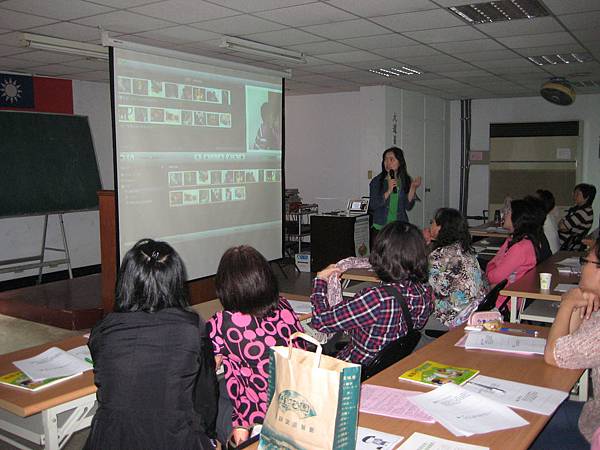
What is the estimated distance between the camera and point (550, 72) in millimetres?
7348

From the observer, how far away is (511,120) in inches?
402

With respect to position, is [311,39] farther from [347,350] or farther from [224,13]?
[347,350]

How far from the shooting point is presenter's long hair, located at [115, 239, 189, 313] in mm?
1859

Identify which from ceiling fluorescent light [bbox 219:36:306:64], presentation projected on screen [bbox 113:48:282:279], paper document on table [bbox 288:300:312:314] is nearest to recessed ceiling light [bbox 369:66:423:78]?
ceiling fluorescent light [bbox 219:36:306:64]

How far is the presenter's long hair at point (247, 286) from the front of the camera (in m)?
2.12

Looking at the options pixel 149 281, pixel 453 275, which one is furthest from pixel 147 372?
pixel 453 275

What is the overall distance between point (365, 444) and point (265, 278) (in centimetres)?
79

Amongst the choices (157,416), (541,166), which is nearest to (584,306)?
(157,416)

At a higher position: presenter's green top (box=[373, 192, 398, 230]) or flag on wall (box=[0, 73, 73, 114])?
flag on wall (box=[0, 73, 73, 114])

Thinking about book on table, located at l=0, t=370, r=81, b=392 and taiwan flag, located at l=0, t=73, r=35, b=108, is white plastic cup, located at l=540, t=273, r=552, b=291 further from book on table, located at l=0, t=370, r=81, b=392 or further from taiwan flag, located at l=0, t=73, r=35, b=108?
taiwan flag, located at l=0, t=73, r=35, b=108

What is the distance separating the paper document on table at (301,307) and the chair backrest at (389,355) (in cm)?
83

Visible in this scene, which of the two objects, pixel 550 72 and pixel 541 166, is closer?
pixel 550 72

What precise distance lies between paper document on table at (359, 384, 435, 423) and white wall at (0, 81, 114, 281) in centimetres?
641

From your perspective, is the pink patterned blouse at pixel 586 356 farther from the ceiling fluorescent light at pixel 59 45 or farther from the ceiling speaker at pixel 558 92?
the ceiling speaker at pixel 558 92
